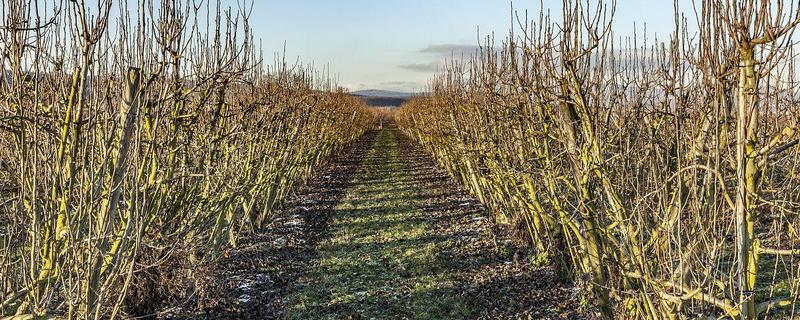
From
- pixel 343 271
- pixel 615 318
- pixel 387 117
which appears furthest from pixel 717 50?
pixel 387 117

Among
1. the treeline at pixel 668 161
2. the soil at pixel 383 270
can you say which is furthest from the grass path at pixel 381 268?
the treeline at pixel 668 161

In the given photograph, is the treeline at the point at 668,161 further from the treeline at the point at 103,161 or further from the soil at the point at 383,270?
the treeline at the point at 103,161

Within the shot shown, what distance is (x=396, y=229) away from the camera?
11.3 m

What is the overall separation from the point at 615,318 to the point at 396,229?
6177mm

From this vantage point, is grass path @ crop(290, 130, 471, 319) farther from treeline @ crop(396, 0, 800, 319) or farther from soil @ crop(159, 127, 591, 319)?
treeline @ crop(396, 0, 800, 319)

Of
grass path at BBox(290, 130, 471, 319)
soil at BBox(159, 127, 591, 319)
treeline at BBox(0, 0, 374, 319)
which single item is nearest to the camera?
treeline at BBox(0, 0, 374, 319)

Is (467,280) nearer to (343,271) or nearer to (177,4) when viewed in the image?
(343,271)

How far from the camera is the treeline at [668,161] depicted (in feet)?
10.5

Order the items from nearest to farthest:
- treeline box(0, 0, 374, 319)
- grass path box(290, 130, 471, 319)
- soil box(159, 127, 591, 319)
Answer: treeline box(0, 0, 374, 319) < soil box(159, 127, 591, 319) < grass path box(290, 130, 471, 319)

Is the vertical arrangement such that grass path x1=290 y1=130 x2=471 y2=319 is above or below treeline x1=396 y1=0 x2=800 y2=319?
below

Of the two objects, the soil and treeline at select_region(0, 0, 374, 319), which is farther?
the soil

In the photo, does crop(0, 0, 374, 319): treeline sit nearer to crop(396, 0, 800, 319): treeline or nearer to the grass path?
the grass path

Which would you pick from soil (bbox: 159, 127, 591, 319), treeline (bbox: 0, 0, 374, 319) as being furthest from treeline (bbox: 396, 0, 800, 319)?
treeline (bbox: 0, 0, 374, 319)

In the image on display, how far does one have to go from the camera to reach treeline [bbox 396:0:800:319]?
321 centimetres
